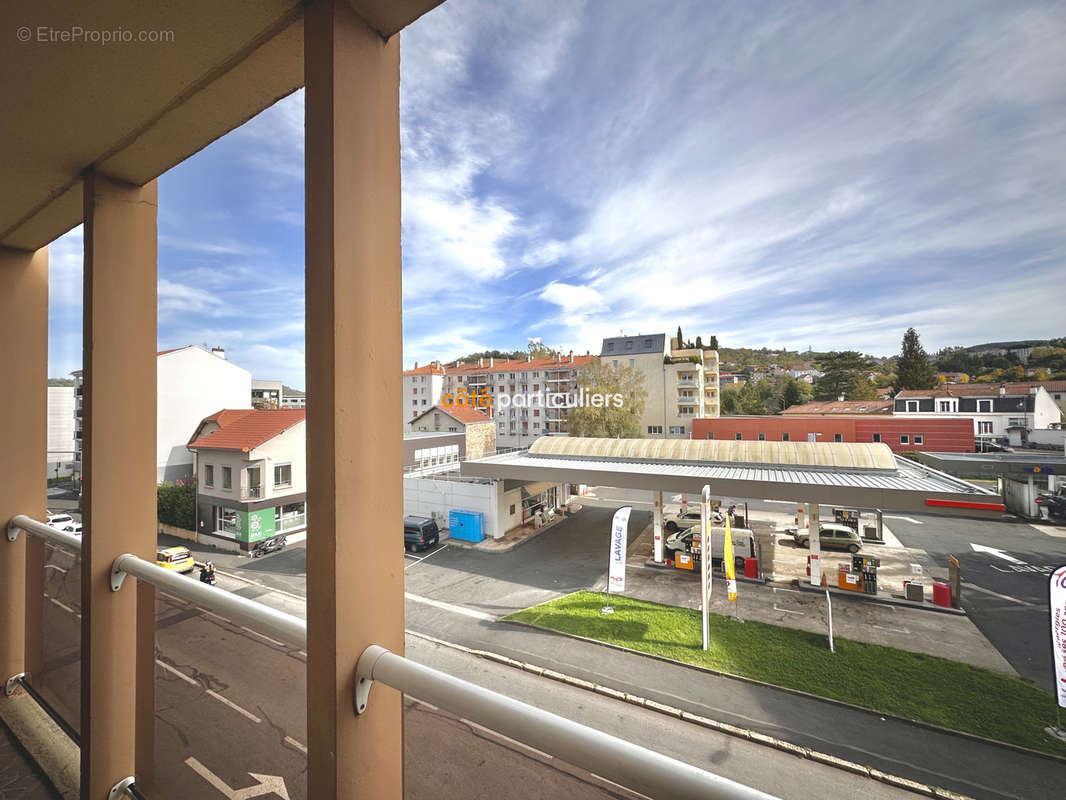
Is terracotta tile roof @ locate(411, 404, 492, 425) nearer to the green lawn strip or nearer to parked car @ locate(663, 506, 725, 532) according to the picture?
parked car @ locate(663, 506, 725, 532)

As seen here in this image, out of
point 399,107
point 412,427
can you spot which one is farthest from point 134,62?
point 412,427

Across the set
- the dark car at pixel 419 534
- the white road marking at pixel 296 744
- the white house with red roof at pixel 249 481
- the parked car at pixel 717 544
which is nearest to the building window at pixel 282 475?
the white house with red roof at pixel 249 481

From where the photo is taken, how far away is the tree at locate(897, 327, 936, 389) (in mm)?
34125

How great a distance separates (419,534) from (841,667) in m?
8.47

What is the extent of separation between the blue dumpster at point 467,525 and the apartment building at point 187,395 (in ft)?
22.2

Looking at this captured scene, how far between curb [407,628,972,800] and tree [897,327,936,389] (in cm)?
4027

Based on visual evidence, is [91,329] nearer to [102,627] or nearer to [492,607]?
[102,627]

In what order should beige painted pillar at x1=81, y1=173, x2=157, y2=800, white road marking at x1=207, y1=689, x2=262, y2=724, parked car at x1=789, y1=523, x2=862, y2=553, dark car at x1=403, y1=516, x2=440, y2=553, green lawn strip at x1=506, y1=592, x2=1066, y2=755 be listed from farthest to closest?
parked car at x1=789, y1=523, x2=862, y2=553 < dark car at x1=403, y1=516, x2=440, y2=553 < green lawn strip at x1=506, y1=592, x2=1066, y2=755 < beige painted pillar at x1=81, y1=173, x2=157, y2=800 < white road marking at x1=207, y1=689, x2=262, y2=724

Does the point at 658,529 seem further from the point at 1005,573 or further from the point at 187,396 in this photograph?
the point at 187,396

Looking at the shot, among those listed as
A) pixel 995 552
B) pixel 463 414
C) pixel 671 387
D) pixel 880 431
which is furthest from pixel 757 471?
pixel 671 387

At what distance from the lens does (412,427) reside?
27.6 meters

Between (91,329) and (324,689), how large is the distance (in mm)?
1310

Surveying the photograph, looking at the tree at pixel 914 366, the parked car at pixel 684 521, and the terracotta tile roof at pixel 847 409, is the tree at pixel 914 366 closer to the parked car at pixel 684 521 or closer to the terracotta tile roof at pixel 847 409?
the terracotta tile roof at pixel 847 409

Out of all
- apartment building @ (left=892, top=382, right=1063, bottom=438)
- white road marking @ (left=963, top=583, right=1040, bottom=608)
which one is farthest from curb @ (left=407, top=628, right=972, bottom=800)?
apartment building @ (left=892, top=382, right=1063, bottom=438)
